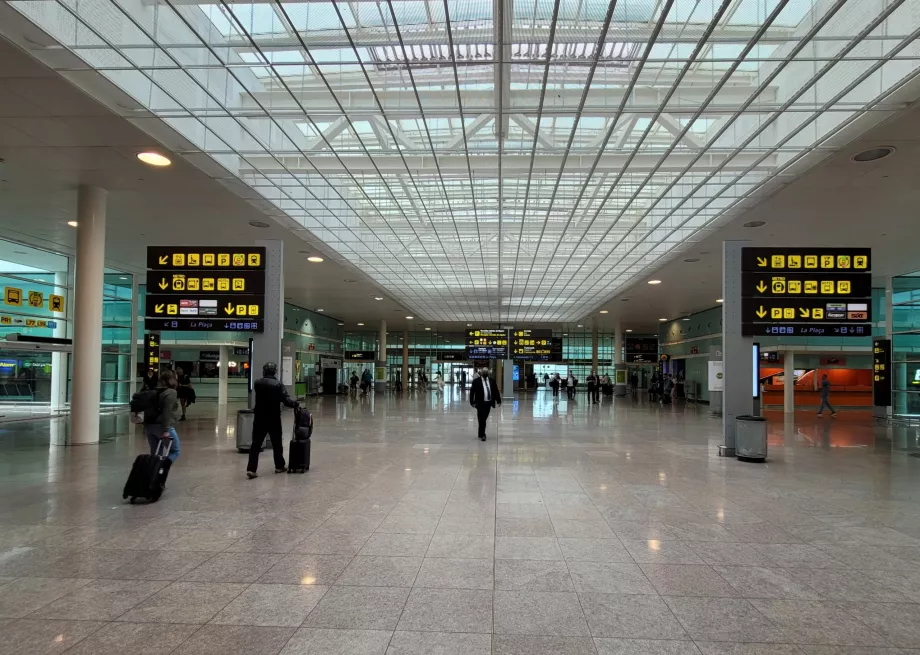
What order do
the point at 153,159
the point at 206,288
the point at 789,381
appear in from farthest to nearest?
the point at 789,381 < the point at 206,288 < the point at 153,159

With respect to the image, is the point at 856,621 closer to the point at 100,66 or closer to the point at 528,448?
the point at 528,448

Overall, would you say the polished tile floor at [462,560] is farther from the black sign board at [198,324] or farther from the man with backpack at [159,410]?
the black sign board at [198,324]

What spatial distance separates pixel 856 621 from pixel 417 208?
13.7 metres

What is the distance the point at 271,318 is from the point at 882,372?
2559cm

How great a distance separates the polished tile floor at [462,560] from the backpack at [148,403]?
3.91ft

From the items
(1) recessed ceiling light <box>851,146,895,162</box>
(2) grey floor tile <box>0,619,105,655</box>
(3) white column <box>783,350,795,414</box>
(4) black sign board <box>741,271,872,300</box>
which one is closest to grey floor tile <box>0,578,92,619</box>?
(2) grey floor tile <box>0,619,105,655</box>

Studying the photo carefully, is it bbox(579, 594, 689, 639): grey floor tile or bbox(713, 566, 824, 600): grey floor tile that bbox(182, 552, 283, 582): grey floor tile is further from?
bbox(713, 566, 824, 600): grey floor tile

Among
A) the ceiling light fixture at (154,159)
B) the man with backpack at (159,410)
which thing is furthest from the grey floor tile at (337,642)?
the ceiling light fixture at (154,159)

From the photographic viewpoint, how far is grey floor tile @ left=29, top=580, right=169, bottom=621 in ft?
14.0

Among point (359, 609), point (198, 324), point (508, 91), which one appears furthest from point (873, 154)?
point (198, 324)

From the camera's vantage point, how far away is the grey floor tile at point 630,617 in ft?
13.4

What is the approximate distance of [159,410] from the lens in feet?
28.7

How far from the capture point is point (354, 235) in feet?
63.7

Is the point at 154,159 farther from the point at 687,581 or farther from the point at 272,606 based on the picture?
the point at 687,581
